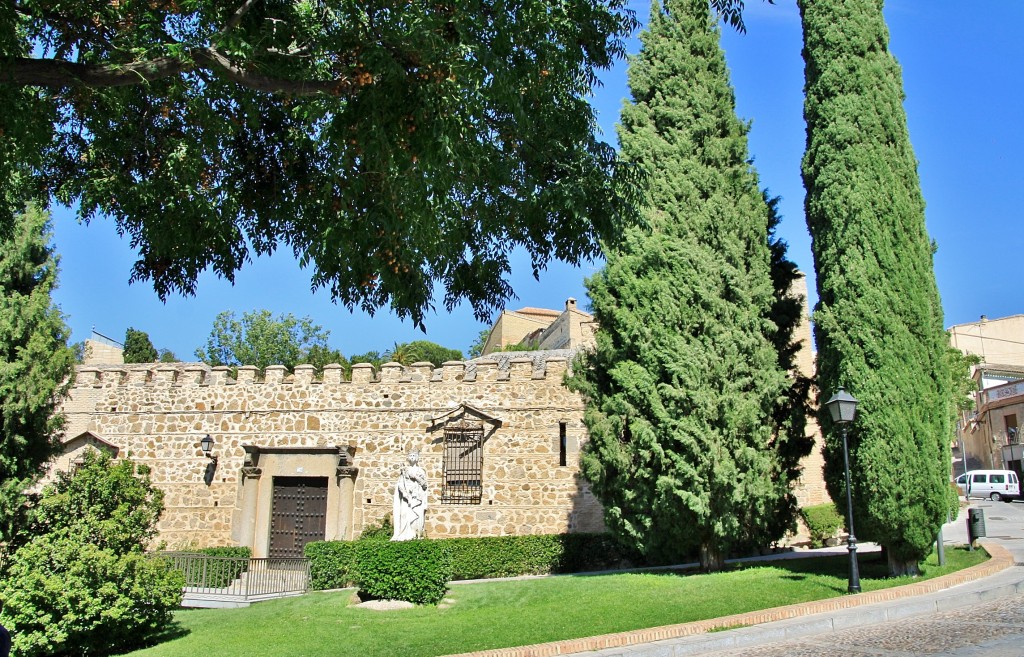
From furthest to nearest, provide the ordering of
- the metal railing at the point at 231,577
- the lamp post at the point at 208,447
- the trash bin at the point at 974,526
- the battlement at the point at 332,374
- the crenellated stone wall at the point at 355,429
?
1. the lamp post at the point at 208,447
2. the battlement at the point at 332,374
3. the crenellated stone wall at the point at 355,429
4. the metal railing at the point at 231,577
5. the trash bin at the point at 974,526

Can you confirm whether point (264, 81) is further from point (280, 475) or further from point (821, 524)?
point (821, 524)

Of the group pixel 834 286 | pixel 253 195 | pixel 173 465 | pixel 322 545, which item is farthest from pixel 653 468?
pixel 173 465

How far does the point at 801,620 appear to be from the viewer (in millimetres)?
8625

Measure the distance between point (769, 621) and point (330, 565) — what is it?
864 cm

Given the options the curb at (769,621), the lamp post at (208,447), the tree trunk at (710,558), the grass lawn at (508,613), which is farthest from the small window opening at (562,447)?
the lamp post at (208,447)

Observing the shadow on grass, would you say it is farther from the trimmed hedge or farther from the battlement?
the battlement

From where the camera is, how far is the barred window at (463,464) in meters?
17.5

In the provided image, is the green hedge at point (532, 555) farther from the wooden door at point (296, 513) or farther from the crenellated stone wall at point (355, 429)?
the wooden door at point (296, 513)

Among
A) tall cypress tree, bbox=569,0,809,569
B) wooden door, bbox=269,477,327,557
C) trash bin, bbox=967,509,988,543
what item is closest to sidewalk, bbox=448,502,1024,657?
trash bin, bbox=967,509,988,543

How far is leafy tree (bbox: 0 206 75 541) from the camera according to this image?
11219 mm

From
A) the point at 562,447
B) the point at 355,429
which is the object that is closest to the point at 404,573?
the point at 562,447

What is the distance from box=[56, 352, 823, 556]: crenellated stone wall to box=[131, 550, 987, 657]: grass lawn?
181 inches

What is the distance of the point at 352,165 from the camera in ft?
20.3

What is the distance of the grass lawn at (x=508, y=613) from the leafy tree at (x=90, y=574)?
59 cm
